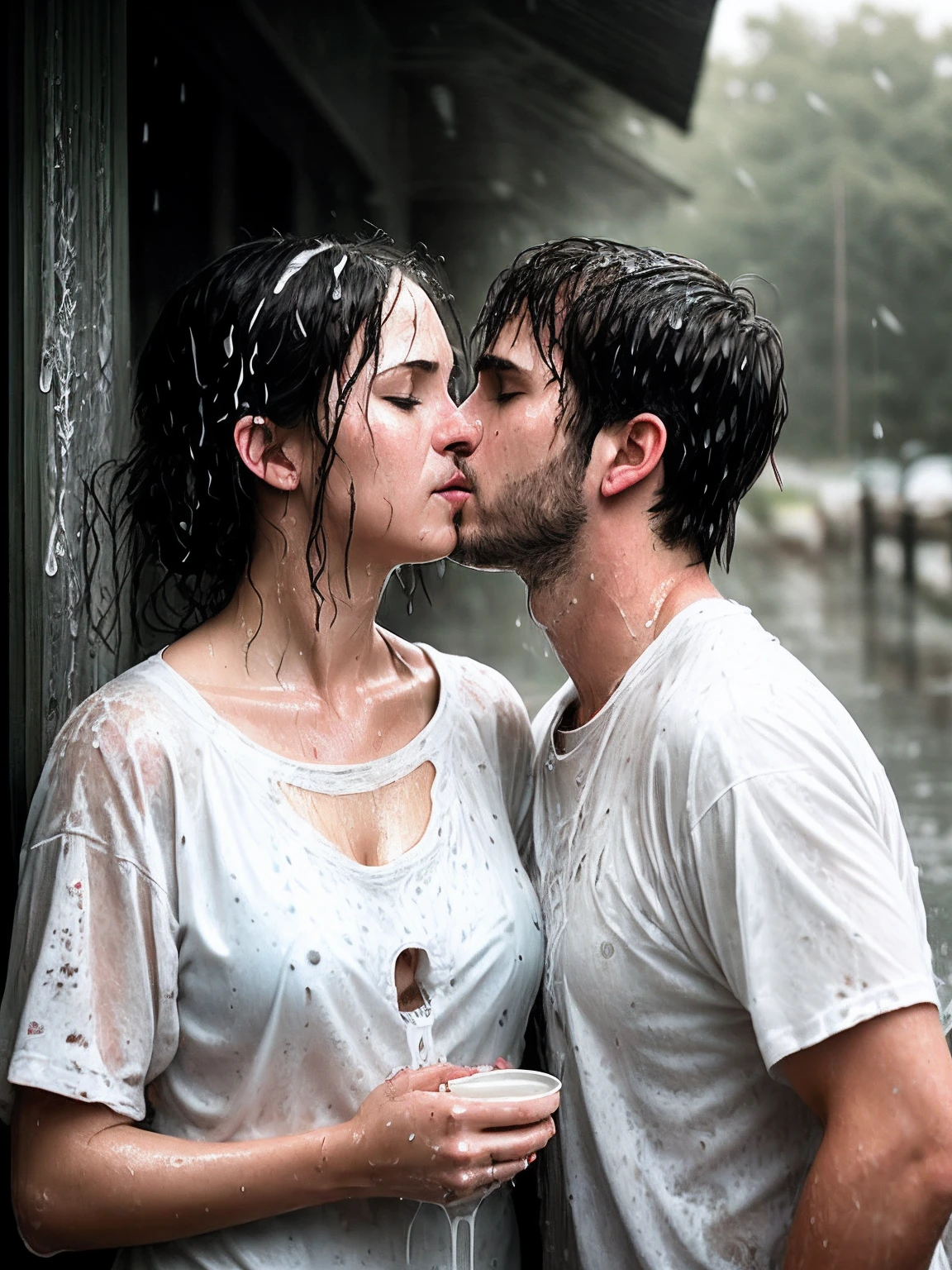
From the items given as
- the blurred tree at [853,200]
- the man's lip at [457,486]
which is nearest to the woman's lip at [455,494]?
the man's lip at [457,486]

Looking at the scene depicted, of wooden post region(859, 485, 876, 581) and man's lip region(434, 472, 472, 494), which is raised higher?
man's lip region(434, 472, 472, 494)

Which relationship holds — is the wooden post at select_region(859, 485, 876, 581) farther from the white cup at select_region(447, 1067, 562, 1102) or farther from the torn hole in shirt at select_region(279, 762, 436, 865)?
the white cup at select_region(447, 1067, 562, 1102)

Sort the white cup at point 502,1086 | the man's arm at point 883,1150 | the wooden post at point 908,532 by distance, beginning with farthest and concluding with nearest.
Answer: the wooden post at point 908,532, the white cup at point 502,1086, the man's arm at point 883,1150

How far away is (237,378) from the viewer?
1.77m

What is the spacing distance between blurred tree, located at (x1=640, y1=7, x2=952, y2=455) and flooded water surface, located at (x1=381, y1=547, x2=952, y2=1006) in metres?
1.98

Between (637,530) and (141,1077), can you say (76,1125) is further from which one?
(637,530)

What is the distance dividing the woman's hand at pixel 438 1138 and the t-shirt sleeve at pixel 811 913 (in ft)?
0.87

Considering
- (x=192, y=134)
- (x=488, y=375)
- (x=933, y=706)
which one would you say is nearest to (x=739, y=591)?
(x=933, y=706)

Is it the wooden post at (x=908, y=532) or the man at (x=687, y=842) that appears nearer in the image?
the man at (x=687, y=842)

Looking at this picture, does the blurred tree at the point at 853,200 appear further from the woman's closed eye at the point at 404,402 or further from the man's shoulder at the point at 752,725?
the man's shoulder at the point at 752,725

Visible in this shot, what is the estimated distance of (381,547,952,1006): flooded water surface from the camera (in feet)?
26.7

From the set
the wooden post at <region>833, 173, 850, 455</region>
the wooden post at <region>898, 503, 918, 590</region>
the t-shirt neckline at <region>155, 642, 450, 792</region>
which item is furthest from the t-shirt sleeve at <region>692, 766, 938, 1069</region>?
the wooden post at <region>898, 503, 918, 590</region>

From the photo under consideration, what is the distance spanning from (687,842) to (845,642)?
15223 mm

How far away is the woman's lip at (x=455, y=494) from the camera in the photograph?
6.24ft
